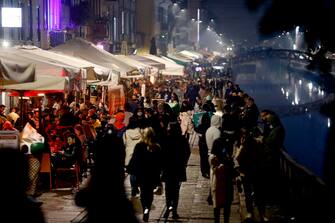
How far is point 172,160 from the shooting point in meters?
12.6

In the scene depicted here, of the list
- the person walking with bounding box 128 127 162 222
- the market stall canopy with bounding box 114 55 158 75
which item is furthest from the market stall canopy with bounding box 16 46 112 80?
the market stall canopy with bounding box 114 55 158 75

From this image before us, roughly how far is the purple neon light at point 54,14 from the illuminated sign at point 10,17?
9680mm

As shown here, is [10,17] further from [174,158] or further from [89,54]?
[174,158]

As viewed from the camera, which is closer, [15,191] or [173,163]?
[15,191]

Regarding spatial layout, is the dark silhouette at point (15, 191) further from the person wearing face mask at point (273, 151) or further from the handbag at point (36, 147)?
the person wearing face mask at point (273, 151)

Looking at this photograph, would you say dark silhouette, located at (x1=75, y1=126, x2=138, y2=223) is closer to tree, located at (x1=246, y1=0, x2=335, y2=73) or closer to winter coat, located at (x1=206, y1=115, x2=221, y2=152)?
winter coat, located at (x1=206, y1=115, x2=221, y2=152)

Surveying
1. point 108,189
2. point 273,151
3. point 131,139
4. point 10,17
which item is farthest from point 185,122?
point 108,189

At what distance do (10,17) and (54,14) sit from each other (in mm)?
11203

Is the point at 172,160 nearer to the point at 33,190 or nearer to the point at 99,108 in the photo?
the point at 33,190

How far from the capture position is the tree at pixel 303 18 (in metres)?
7.71

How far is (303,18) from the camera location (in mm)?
7977

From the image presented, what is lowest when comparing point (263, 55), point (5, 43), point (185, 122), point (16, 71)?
point (185, 122)

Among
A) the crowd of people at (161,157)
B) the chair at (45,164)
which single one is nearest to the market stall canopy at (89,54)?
the crowd of people at (161,157)

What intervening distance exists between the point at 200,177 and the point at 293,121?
3741cm
